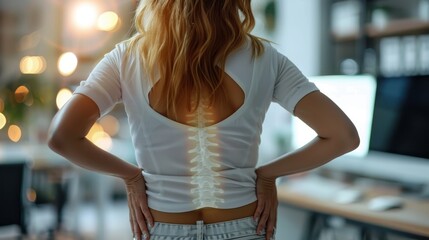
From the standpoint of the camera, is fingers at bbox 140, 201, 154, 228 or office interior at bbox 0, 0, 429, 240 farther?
office interior at bbox 0, 0, 429, 240

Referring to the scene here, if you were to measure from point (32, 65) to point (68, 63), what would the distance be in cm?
44

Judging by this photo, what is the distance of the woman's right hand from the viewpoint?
1.10m

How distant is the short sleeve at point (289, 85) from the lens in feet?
3.56

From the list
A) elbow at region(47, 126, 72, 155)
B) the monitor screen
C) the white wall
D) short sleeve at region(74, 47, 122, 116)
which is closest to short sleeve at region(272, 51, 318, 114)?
short sleeve at region(74, 47, 122, 116)

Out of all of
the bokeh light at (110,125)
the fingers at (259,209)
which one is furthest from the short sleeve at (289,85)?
the bokeh light at (110,125)

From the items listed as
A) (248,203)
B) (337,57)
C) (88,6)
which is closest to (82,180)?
(88,6)

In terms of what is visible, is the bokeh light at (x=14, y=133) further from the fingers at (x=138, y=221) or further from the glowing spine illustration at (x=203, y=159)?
the glowing spine illustration at (x=203, y=159)

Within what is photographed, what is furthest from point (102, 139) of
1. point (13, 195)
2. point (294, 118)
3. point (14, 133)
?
point (294, 118)

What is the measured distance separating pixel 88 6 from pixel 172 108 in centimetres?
327

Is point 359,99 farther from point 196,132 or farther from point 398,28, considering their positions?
point 196,132

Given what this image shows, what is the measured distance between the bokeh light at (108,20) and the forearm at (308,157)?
2939mm

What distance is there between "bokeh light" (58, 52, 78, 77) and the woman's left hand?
311 cm

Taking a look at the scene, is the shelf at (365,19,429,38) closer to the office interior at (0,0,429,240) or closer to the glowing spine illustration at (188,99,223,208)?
the office interior at (0,0,429,240)

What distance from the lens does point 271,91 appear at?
1088 millimetres
